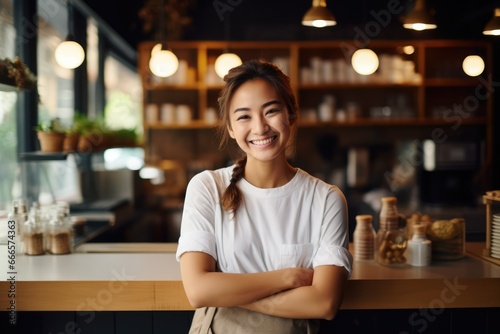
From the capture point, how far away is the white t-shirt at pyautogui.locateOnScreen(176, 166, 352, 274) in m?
1.98

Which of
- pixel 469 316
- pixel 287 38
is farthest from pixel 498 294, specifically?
pixel 287 38

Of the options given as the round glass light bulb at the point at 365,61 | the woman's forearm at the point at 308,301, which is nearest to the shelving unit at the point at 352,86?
the round glass light bulb at the point at 365,61

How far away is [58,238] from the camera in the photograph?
2877 mm

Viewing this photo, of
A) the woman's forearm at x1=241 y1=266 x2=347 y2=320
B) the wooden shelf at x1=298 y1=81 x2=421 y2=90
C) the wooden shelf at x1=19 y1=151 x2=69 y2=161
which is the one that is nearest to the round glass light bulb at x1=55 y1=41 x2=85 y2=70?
the wooden shelf at x1=19 y1=151 x2=69 y2=161

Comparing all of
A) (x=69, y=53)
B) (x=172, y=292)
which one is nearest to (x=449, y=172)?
(x=69, y=53)

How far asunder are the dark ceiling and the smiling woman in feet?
16.1

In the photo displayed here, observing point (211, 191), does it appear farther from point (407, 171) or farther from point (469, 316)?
point (407, 171)

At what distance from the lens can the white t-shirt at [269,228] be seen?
1979mm

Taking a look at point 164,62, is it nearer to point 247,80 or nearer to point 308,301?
point 247,80

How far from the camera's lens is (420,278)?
7.51 feet

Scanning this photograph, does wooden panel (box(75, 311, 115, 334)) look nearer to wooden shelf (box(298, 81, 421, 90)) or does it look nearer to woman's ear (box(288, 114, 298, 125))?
woman's ear (box(288, 114, 298, 125))

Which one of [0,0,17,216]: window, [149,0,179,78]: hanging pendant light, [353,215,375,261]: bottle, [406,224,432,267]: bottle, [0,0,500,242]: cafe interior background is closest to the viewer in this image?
[406,224,432,267]: bottle

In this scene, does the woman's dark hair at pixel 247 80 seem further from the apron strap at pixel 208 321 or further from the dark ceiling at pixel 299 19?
the dark ceiling at pixel 299 19

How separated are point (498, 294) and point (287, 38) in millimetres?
4867
